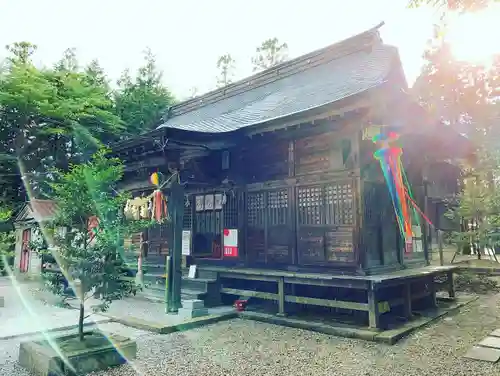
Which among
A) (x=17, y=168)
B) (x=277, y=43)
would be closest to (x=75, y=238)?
(x=17, y=168)

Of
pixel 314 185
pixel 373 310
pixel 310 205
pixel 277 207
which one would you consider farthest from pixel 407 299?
pixel 277 207

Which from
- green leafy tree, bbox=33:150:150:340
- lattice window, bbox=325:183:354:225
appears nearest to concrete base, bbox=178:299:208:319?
green leafy tree, bbox=33:150:150:340

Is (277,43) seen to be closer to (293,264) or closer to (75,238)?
(293,264)

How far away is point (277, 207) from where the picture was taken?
820 cm

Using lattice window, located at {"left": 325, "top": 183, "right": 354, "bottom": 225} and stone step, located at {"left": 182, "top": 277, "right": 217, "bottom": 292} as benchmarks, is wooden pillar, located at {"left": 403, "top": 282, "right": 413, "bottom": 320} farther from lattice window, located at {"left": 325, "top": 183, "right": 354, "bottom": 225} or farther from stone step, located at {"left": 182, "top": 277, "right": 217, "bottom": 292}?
stone step, located at {"left": 182, "top": 277, "right": 217, "bottom": 292}

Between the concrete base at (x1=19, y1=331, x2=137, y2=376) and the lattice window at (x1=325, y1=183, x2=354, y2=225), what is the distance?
14.0 ft

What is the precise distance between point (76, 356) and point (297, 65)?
978cm

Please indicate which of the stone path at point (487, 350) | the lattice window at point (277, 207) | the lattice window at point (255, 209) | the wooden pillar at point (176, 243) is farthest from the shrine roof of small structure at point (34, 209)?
the stone path at point (487, 350)

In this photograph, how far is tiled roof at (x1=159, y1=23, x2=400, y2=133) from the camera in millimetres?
8070

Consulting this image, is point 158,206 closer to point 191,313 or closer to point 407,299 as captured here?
point 191,313

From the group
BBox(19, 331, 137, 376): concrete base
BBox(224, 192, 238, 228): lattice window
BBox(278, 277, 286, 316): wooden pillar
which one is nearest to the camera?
BBox(19, 331, 137, 376): concrete base

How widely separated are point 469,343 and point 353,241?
2.37 m

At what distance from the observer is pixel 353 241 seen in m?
6.92

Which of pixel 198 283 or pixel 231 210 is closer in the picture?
pixel 198 283
